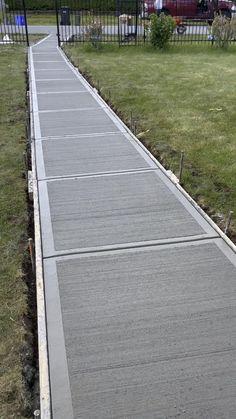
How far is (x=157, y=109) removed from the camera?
26.7ft

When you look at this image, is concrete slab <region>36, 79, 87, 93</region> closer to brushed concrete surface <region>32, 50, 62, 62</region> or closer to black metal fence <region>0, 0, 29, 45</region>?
brushed concrete surface <region>32, 50, 62, 62</region>

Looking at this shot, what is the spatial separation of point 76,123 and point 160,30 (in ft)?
35.6

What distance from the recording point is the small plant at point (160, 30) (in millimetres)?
15930

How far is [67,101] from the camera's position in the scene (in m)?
8.50

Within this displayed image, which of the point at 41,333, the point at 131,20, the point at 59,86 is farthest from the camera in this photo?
the point at 131,20

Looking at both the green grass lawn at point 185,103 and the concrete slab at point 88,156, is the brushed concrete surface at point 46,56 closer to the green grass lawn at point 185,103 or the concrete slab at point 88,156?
the green grass lawn at point 185,103

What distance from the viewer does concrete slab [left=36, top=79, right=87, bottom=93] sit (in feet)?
31.1

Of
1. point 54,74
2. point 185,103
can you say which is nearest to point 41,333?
point 185,103

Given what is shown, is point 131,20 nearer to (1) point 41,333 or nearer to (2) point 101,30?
(2) point 101,30

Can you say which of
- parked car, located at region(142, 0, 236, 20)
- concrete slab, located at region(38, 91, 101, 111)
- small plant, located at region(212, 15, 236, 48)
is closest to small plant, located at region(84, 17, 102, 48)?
small plant, located at region(212, 15, 236, 48)

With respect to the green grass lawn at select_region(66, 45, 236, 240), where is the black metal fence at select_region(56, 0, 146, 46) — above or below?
above

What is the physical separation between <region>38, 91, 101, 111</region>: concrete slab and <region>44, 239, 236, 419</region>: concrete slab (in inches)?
205

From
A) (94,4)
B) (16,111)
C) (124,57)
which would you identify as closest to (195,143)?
(16,111)

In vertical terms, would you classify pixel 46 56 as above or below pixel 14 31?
below
